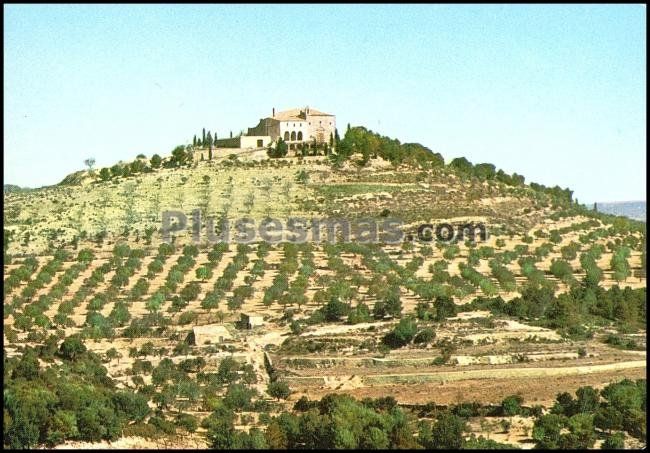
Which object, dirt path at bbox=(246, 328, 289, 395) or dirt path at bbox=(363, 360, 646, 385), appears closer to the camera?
dirt path at bbox=(363, 360, 646, 385)

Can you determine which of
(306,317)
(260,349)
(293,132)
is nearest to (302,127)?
(293,132)

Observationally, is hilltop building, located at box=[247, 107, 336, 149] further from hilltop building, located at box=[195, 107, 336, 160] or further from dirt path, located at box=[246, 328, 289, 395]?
dirt path, located at box=[246, 328, 289, 395]

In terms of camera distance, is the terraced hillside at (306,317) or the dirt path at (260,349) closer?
the terraced hillside at (306,317)

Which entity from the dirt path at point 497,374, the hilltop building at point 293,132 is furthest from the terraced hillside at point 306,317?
the hilltop building at point 293,132

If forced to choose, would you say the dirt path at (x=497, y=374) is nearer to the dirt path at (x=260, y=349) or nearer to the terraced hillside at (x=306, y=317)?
the terraced hillside at (x=306, y=317)

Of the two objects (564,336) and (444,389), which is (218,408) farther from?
(564,336)

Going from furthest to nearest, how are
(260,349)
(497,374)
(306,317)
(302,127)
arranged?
(302,127)
(306,317)
(260,349)
(497,374)

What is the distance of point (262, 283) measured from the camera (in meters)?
50.8

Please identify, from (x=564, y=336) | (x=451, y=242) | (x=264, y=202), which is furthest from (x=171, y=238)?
(x=564, y=336)

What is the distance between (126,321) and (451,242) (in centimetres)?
2446

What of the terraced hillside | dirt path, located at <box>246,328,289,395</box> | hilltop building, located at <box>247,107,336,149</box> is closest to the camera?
the terraced hillside

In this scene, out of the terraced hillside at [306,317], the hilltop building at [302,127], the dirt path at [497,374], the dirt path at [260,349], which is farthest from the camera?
the hilltop building at [302,127]

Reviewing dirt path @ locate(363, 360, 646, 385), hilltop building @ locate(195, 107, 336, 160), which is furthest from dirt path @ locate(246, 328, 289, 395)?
hilltop building @ locate(195, 107, 336, 160)

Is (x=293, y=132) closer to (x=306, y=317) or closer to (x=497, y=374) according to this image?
(x=306, y=317)
